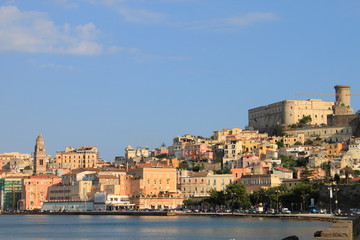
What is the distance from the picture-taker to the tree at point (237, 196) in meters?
91.8

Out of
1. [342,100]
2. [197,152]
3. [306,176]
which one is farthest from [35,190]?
[342,100]

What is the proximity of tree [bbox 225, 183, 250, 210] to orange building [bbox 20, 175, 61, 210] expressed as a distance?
36.1 m

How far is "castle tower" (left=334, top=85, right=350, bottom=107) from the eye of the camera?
138 metres

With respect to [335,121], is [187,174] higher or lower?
lower

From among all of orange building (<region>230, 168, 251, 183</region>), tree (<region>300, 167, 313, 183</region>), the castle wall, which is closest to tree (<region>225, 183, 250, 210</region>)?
tree (<region>300, 167, 313, 183</region>)

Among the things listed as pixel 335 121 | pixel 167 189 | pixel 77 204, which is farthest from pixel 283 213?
pixel 335 121

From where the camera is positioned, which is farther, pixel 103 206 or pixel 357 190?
pixel 103 206

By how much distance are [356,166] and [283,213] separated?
1075 inches

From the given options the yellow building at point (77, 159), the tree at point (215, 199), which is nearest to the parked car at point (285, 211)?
the tree at point (215, 199)

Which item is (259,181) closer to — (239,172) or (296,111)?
(239,172)

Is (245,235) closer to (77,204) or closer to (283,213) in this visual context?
(283,213)

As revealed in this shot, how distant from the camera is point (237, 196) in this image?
3622 inches

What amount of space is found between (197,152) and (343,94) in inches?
1213

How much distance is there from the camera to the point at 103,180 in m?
107
